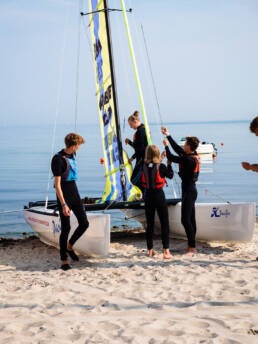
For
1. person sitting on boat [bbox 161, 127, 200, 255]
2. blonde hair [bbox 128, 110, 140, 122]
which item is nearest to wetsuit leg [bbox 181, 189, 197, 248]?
person sitting on boat [bbox 161, 127, 200, 255]

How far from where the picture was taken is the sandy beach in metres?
3.48

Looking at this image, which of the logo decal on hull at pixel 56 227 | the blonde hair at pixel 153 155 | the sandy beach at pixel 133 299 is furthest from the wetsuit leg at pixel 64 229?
the blonde hair at pixel 153 155

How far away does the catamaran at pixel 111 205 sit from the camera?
611 centimetres

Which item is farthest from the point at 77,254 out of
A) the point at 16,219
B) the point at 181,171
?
the point at 16,219

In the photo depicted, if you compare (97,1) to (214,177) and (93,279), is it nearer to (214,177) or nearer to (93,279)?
(93,279)

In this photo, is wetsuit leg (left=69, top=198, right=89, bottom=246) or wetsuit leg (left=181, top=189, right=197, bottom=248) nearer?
wetsuit leg (left=69, top=198, right=89, bottom=246)

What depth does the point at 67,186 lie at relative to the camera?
17.5ft

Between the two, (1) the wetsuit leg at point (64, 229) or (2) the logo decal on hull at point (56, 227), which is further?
(2) the logo decal on hull at point (56, 227)

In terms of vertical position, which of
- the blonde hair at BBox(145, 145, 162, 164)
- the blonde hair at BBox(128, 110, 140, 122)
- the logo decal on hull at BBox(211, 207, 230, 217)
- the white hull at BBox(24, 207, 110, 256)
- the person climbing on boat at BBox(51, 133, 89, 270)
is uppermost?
the blonde hair at BBox(128, 110, 140, 122)

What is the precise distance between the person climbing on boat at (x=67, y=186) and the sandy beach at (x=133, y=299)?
464 mm

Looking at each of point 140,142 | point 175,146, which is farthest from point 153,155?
point 140,142

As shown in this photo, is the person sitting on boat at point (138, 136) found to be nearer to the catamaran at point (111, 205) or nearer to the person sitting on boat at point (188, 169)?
the catamaran at point (111, 205)

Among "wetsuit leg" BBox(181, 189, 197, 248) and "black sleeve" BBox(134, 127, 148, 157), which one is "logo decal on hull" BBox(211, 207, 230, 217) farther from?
"black sleeve" BBox(134, 127, 148, 157)

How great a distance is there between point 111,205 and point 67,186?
5.86 ft
